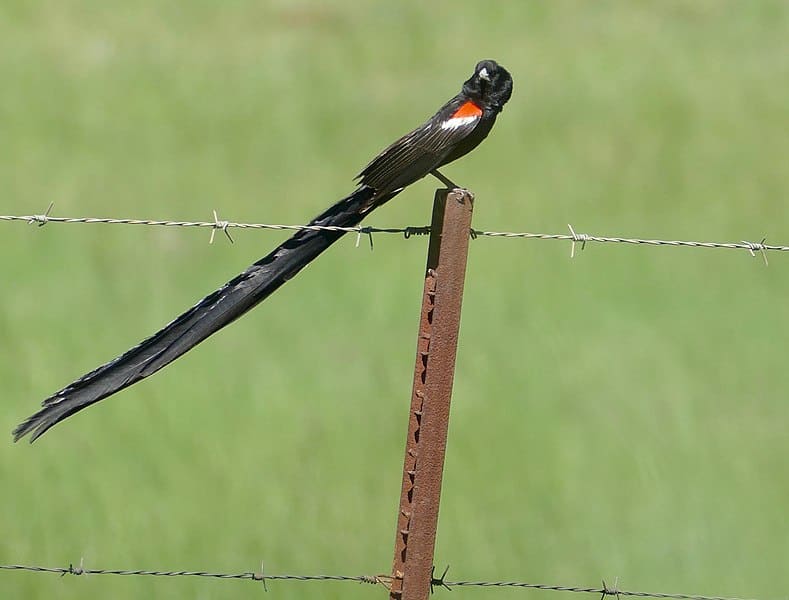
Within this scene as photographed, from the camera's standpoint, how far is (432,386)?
2.97 meters

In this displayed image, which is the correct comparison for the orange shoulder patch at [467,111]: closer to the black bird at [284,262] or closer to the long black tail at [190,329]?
the black bird at [284,262]

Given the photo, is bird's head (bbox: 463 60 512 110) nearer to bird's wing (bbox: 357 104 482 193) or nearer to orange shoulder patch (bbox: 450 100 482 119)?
orange shoulder patch (bbox: 450 100 482 119)

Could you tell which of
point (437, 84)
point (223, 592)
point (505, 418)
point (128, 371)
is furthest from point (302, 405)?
point (437, 84)

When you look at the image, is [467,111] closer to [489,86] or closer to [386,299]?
[489,86]

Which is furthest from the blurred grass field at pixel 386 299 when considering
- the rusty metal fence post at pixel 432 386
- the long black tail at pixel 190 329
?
the long black tail at pixel 190 329

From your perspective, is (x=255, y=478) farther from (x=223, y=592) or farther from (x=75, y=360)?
(x=75, y=360)

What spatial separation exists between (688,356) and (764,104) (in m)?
3.86

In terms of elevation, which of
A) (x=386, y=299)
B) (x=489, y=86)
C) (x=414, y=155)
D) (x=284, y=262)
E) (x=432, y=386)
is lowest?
(x=432, y=386)

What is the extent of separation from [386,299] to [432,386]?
490 cm

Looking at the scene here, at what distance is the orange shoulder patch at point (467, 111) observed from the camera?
3.54 metres

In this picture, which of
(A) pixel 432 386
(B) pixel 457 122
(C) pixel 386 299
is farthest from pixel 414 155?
(C) pixel 386 299

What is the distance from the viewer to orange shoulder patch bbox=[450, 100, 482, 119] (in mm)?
3543

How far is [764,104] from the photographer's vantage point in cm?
1058

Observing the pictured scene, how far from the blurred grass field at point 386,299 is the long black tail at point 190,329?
246 centimetres
